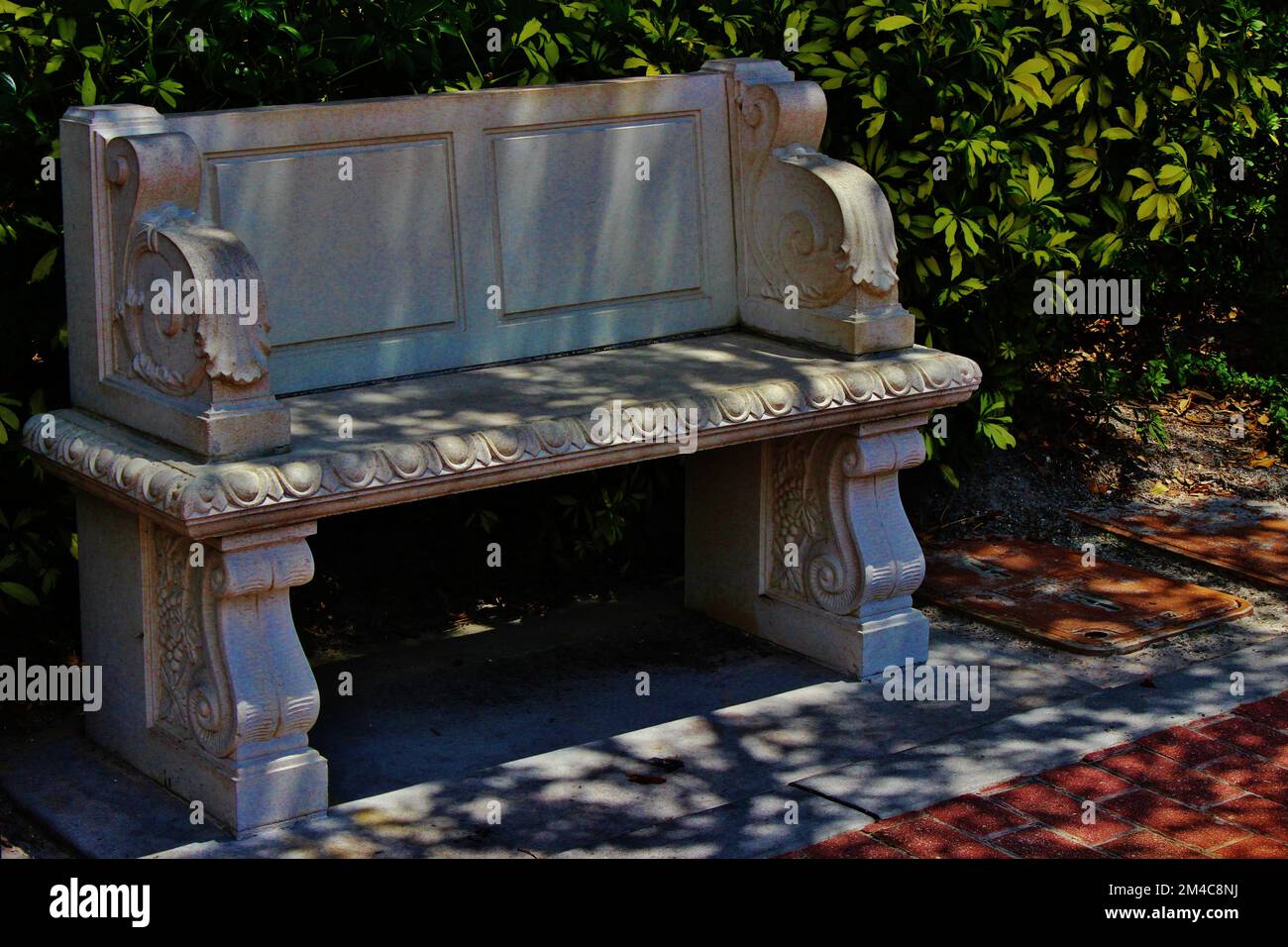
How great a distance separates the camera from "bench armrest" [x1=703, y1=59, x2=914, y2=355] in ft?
18.8

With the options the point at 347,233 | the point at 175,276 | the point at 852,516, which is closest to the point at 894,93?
the point at 852,516

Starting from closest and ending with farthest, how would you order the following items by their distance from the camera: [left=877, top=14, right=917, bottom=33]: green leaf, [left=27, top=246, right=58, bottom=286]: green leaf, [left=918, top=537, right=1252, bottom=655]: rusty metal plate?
[left=27, top=246, right=58, bottom=286]: green leaf, [left=877, top=14, right=917, bottom=33]: green leaf, [left=918, top=537, right=1252, bottom=655]: rusty metal plate

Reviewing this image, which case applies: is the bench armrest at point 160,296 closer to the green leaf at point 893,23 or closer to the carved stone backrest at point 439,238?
the carved stone backrest at point 439,238

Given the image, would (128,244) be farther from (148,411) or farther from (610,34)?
(610,34)

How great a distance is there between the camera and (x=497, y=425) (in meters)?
5.06

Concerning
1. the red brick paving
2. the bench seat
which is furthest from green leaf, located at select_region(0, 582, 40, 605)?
Result: the red brick paving

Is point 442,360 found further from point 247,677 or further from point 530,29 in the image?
point 247,677

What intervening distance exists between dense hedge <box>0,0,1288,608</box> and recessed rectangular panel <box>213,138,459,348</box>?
0.36 m

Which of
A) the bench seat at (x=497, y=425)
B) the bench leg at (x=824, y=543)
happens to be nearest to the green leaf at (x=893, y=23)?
the bench seat at (x=497, y=425)

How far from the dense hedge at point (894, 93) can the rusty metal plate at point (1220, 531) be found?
21.4 inches

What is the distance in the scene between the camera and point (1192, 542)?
6961 mm

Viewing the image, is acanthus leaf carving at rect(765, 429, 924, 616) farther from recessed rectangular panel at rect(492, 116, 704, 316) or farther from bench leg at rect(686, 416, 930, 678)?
recessed rectangular panel at rect(492, 116, 704, 316)

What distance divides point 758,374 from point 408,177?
110 centimetres

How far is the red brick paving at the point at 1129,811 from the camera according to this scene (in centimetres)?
479
